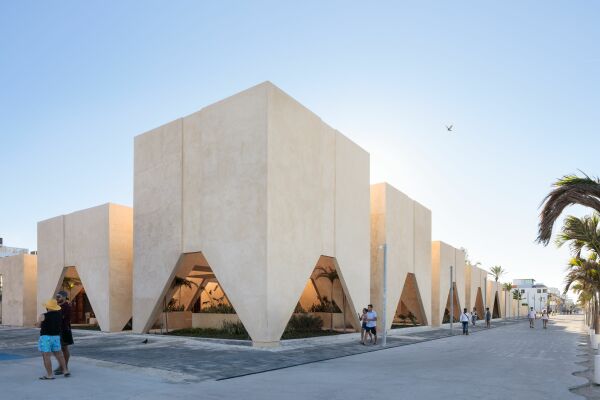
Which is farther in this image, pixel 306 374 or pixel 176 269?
pixel 176 269

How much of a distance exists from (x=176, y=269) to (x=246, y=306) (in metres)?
5.07

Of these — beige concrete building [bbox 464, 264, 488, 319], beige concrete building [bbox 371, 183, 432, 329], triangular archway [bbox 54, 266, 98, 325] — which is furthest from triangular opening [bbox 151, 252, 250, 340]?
beige concrete building [bbox 464, 264, 488, 319]

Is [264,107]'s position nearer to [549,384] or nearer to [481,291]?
[549,384]

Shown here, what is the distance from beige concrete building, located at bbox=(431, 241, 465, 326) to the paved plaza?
1793 cm

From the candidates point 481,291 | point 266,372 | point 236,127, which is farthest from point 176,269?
point 481,291

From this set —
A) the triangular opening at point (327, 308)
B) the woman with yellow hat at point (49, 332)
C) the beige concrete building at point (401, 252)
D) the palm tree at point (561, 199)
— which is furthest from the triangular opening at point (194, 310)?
the palm tree at point (561, 199)

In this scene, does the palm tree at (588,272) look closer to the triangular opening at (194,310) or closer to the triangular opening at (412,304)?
the triangular opening at (412,304)

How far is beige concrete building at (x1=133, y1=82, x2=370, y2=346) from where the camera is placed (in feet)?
55.6

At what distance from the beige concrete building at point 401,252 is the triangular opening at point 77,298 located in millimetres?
15197

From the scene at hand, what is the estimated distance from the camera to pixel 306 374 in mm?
11336

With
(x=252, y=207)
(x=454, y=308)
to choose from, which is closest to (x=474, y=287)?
(x=454, y=308)

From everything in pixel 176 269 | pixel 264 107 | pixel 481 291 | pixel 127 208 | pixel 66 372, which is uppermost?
pixel 264 107

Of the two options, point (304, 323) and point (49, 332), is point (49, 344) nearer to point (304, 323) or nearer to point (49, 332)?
point (49, 332)

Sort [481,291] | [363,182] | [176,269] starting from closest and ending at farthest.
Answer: [176,269], [363,182], [481,291]
